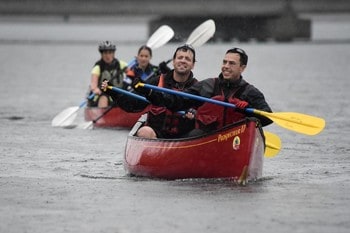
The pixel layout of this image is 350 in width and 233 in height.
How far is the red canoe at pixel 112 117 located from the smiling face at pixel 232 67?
7.97 m

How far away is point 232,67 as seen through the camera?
45.3 feet

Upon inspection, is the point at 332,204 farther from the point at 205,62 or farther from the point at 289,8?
the point at 289,8

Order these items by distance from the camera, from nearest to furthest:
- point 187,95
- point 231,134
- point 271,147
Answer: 1. point 231,134
2. point 187,95
3. point 271,147

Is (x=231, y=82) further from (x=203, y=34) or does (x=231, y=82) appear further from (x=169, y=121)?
(x=203, y=34)

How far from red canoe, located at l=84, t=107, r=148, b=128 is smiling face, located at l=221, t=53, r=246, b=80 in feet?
26.1

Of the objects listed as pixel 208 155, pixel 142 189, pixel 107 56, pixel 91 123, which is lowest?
pixel 142 189

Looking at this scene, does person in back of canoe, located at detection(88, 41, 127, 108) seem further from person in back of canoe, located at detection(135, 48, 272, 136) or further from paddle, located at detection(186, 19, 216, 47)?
person in back of canoe, located at detection(135, 48, 272, 136)

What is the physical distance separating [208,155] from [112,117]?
8480mm

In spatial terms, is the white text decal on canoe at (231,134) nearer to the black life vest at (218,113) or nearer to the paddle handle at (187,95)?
the paddle handle at (187,95)

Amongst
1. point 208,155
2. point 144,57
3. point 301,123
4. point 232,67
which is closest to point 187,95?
point 232,67

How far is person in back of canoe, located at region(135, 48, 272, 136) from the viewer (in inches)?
545

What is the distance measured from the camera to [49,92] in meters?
33.8

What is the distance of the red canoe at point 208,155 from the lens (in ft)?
44.4

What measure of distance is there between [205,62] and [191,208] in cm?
4307
